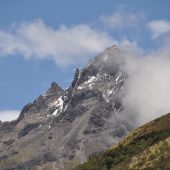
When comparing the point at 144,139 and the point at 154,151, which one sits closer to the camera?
the point at 154,151

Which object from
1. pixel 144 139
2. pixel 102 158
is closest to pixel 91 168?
pixel 102 158

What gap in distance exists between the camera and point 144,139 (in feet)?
648

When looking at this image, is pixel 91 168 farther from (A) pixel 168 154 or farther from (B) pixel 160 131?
(A) pixel 168 154

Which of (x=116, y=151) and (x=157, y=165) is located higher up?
(x=116, y=151)

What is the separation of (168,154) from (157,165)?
25.3 ft

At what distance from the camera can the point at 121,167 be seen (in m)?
164

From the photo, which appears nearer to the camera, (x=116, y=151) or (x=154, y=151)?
(x=154, y=151)

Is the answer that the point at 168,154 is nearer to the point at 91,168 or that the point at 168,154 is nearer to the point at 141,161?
the point at 141,161

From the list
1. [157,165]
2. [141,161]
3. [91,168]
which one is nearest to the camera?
[157,165]

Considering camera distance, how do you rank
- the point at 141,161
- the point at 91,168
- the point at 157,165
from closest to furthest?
the point at 157,165
the point at 141,161
the point at 91,168

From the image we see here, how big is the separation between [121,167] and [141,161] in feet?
28.0

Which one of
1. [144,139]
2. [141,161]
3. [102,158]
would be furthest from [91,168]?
[141,161]

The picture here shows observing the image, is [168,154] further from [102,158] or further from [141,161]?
[102,158]

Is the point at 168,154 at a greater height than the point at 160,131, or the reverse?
the point at 160,131
